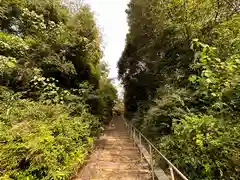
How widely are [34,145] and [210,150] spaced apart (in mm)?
3002

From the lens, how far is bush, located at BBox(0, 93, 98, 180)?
2.86 metres

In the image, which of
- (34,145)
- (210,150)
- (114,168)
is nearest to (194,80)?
(210,150)

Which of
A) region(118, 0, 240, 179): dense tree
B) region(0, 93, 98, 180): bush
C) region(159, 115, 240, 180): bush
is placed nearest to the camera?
region(159, 115, 240, 180): bush

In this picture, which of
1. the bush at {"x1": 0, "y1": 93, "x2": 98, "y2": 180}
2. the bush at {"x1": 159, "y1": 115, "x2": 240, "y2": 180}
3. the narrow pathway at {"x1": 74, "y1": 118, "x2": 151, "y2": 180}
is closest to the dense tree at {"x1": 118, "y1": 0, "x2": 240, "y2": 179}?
the bush at {"x1": 159, "y1": 115, "x2": 240, "y2": 180}

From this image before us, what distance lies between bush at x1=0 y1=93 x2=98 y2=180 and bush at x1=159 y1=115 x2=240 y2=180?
2396mm

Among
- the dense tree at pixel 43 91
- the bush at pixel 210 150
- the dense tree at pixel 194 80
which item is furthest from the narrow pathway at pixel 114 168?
the bush at pixel 210 150

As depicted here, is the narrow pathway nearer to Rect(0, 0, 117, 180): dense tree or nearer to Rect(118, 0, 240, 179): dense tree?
Rect(0, 0, 117, 180): dense tree

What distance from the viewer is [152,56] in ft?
32.3

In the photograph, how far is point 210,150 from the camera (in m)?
2.73

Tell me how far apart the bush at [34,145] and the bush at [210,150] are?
2396mm

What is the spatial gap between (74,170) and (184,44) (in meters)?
5.97

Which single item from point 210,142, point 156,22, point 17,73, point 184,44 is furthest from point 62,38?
point 210,142

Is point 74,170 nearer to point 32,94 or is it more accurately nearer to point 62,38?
point 32,94

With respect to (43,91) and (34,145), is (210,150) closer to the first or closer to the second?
(34,145)
